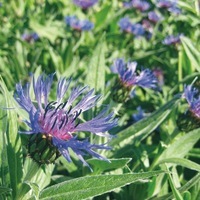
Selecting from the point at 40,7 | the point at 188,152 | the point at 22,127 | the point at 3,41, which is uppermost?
the point at 40,7

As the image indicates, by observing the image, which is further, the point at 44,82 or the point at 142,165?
the point at 142,165

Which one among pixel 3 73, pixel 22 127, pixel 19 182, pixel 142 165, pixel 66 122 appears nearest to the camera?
pixel 66 122

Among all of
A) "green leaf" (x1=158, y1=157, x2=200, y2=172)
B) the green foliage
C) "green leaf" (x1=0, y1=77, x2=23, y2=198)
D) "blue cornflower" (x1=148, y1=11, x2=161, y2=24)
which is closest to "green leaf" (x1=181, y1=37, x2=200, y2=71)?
the green foliage

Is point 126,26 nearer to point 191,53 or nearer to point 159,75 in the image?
point 159,75

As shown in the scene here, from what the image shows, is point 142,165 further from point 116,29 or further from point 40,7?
point 40,7

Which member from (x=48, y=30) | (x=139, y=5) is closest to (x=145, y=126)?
(x=48, y=30)

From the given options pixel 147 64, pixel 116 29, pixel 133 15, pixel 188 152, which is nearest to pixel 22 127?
pixel 188 152

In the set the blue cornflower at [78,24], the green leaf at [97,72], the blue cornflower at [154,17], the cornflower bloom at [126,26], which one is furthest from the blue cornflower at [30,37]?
the green leaf at [97,72]

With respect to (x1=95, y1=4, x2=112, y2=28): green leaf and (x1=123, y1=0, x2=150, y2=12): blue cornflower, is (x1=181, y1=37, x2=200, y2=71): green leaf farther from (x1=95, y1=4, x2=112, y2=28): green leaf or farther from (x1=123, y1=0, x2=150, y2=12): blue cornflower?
(x1=123, y1=0, x2=150, y2=12): blue cornflower

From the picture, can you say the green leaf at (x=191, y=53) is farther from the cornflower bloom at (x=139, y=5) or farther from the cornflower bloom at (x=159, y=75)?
the cornflower bloom at (x=139, y=5)
